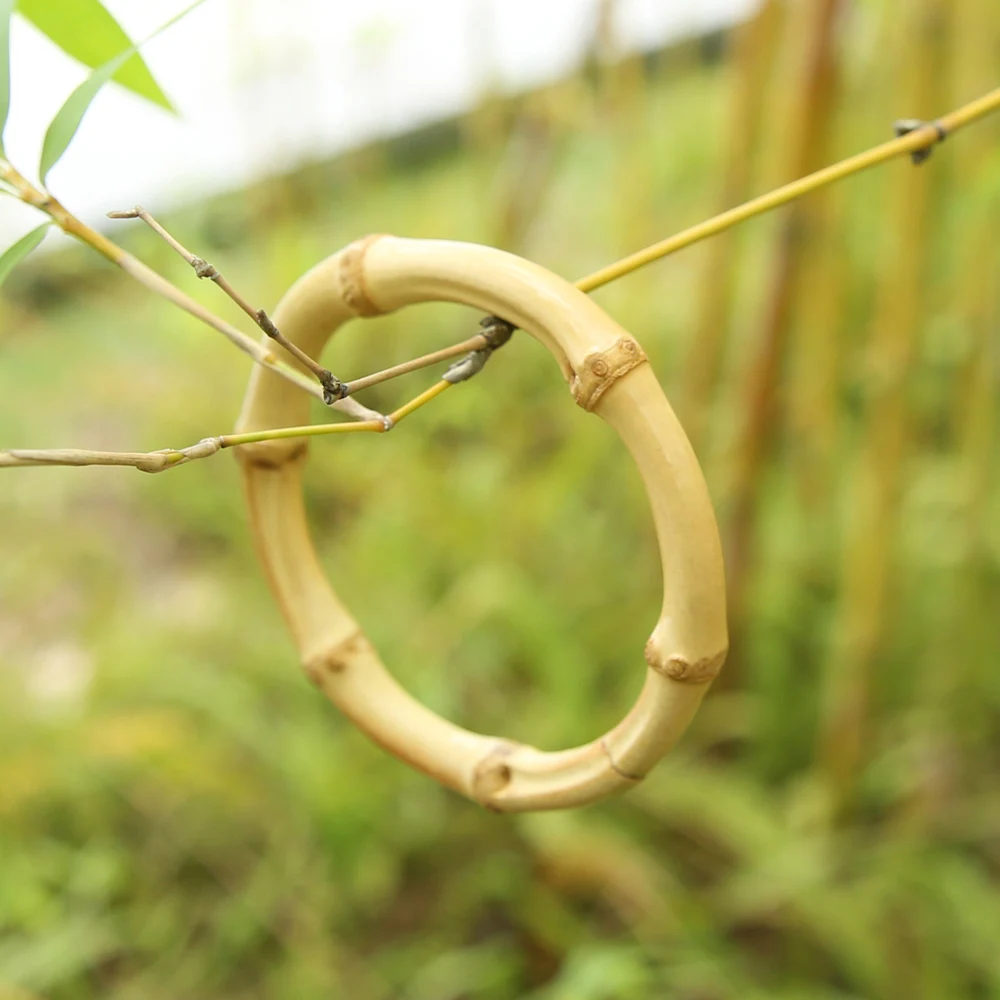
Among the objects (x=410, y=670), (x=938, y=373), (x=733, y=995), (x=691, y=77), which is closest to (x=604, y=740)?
(x=733, y=995)

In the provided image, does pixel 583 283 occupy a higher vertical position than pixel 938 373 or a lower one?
higher

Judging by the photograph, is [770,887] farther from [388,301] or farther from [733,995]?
[388,301]

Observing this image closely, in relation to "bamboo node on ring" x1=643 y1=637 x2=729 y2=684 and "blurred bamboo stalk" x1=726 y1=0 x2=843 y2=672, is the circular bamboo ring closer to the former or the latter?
"bamboo node on ring" x1=643 y1=637 x2=729 y2=684

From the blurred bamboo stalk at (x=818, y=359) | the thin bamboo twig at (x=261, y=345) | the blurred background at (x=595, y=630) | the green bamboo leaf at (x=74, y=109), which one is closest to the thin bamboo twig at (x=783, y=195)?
the thin bamboo twig at (x=261, y=345)

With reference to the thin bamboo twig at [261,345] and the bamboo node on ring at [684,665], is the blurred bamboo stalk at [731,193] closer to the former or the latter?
the thin bamboo twig at [261,345]

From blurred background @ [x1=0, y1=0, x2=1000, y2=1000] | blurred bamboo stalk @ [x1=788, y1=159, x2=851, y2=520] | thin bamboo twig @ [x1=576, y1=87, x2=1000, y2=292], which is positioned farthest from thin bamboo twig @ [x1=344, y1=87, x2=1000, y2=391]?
blurred bamboo stalk @ [x1=788, y1=159, x2=851, y2=520]

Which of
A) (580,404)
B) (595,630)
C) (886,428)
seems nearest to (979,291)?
(886,428)

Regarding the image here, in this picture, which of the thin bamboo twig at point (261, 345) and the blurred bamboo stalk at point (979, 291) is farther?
the blurred bamboo stalk at point (979, 291)
